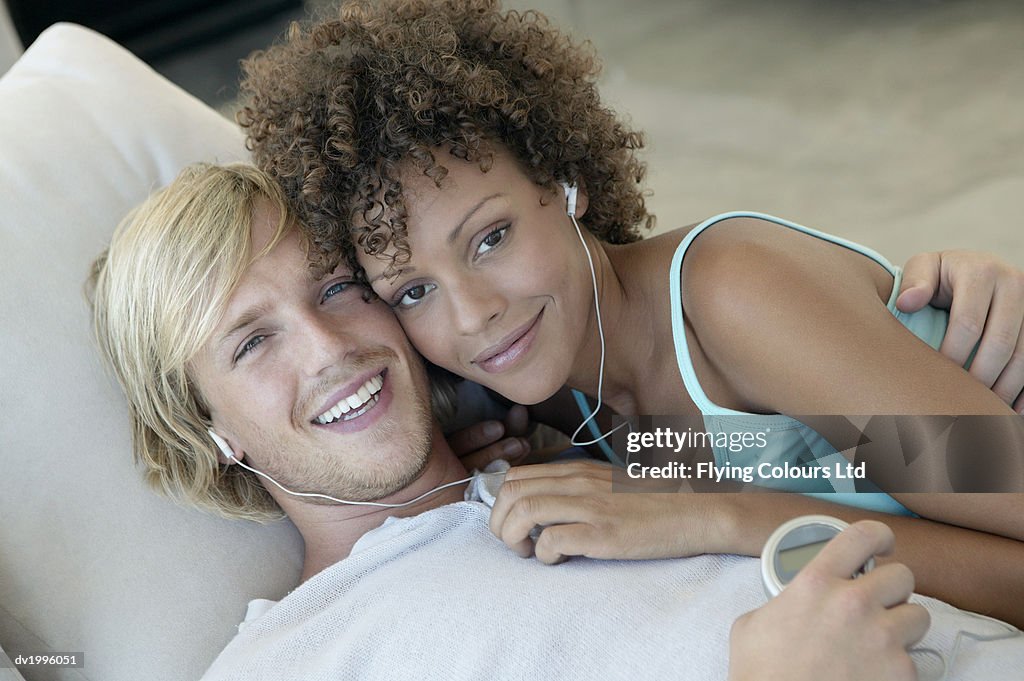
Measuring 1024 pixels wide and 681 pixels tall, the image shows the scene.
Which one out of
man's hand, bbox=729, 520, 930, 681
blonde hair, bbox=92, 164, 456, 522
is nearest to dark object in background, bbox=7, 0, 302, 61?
blonde hair, bbox=92, 164, 456, 522

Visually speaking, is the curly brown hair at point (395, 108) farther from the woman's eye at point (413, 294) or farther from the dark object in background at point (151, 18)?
the dark object in background at point (151, 18)

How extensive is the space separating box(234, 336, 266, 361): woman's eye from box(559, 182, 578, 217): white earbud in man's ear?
1.66 ft

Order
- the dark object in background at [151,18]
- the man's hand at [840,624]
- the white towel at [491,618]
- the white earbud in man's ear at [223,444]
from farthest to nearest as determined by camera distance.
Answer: the dark object in background at [151,18] < the white earbud in man's ear at [223,444] < the white towel at [491,618] < the man's hand at [840,624]

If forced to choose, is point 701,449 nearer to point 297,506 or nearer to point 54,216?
point 297,506

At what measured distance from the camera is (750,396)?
4.63ft

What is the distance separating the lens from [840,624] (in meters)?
0.97

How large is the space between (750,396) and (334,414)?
605mm

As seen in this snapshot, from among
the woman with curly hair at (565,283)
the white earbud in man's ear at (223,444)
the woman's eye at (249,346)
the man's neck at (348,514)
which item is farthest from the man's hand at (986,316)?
the white earbud in man's ear at (223,444)

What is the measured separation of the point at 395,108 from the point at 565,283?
35 centimetres

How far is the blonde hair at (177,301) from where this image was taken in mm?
1506

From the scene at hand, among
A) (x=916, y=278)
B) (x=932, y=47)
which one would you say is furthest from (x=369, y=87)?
(x=932, y=47)

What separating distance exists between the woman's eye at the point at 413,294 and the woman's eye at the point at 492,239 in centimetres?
9

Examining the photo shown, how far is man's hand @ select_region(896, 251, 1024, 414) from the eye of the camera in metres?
1.41

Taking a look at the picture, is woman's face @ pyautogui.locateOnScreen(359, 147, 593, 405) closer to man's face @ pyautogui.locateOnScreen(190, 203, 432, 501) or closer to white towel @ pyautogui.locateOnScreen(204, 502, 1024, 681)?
man's face @ pyautogui.locateOnScreen(190, 203, 432, 501)
